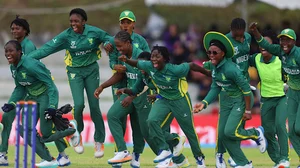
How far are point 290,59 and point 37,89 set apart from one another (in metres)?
4.24

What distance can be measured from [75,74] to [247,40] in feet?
10.4

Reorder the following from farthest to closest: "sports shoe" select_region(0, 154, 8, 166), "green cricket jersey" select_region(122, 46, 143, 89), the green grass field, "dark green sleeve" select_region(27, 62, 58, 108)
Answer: the green grass field
"sports shoe" select_region(0, 154, 8, 166)
"green cricket jersey" select_region(122, 46, 143, 89)
"dark green sleeve" select_region(27, 62, 58, 108)

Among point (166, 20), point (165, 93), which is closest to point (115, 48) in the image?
point (165, 93)

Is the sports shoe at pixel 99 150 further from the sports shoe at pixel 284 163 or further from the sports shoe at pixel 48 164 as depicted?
the sports shoe at pixel 284 163

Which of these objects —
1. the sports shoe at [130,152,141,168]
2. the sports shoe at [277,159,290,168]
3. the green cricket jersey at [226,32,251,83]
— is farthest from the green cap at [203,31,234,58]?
the sports shoe at [130,152,141,168]

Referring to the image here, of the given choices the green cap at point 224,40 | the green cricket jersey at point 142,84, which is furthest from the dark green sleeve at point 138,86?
the green cap at point 224,40

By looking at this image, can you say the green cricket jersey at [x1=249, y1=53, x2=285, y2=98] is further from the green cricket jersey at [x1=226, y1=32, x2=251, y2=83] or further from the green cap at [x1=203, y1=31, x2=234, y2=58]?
the green cap at [x1=203, y1=31, x2=234, y2=58]

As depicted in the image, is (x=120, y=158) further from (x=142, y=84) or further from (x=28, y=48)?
(x=28, y=48)

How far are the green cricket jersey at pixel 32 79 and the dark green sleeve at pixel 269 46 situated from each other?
351 cm

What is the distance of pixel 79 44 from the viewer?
1625cm

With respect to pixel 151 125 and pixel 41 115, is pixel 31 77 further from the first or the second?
pixel 151 125

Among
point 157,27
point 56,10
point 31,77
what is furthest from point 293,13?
point 31,77

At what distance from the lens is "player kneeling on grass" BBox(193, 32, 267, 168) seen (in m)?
14.6

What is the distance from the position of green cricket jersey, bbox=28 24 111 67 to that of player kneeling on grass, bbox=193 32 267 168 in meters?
2.35
